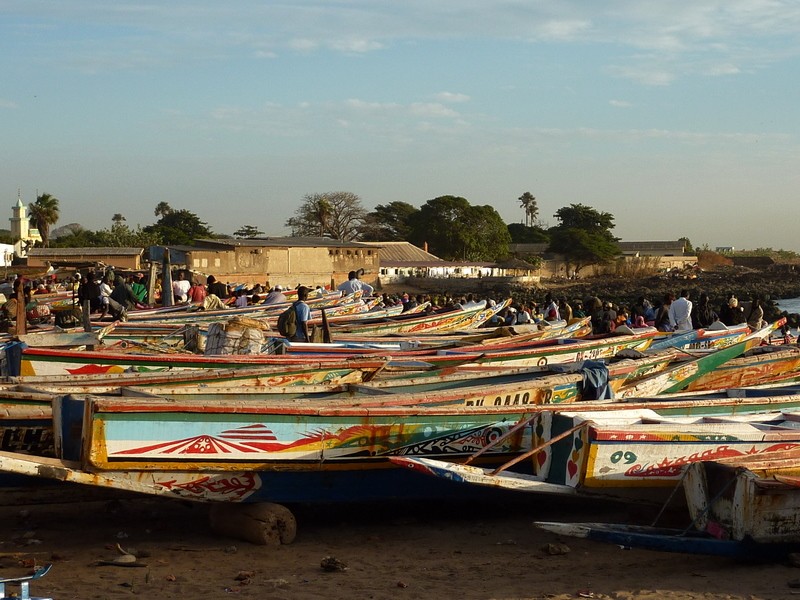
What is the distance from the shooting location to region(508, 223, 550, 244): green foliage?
89.3 m

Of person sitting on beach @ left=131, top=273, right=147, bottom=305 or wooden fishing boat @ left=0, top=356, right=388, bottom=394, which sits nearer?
wooden fishing boat @ left=0, top=356, right=388, bottom=394

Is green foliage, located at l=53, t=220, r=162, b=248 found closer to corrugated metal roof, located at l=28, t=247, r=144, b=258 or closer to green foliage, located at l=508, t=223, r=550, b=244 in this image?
corrugated metal roof, located at l=28, t=247, r=144, b=258

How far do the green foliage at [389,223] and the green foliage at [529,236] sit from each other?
45.8 ft

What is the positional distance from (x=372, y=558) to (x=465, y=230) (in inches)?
2593

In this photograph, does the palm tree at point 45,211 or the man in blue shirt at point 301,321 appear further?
the palm tree at point 45,211

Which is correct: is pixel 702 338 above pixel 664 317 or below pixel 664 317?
below

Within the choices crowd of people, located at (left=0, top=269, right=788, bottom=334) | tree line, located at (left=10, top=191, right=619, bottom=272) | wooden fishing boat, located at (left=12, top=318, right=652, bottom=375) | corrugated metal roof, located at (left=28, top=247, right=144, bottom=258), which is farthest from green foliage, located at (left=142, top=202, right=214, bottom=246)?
wooden fishing boat, located at (left=12, top=318, right=652, bottom=375)

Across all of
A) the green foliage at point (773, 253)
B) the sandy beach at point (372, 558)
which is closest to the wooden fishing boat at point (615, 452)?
the sandy beach at point (372, 558)

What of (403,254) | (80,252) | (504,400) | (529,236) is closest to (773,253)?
(529,236)

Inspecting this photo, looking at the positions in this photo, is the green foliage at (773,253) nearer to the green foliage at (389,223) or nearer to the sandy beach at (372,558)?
the green foliage at (389,223)

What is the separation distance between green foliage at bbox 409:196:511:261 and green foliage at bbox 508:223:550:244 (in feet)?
53.3

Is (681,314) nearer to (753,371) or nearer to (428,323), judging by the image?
(753,371)

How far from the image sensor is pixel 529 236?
9006 cm

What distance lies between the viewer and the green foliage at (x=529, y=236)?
293ft
